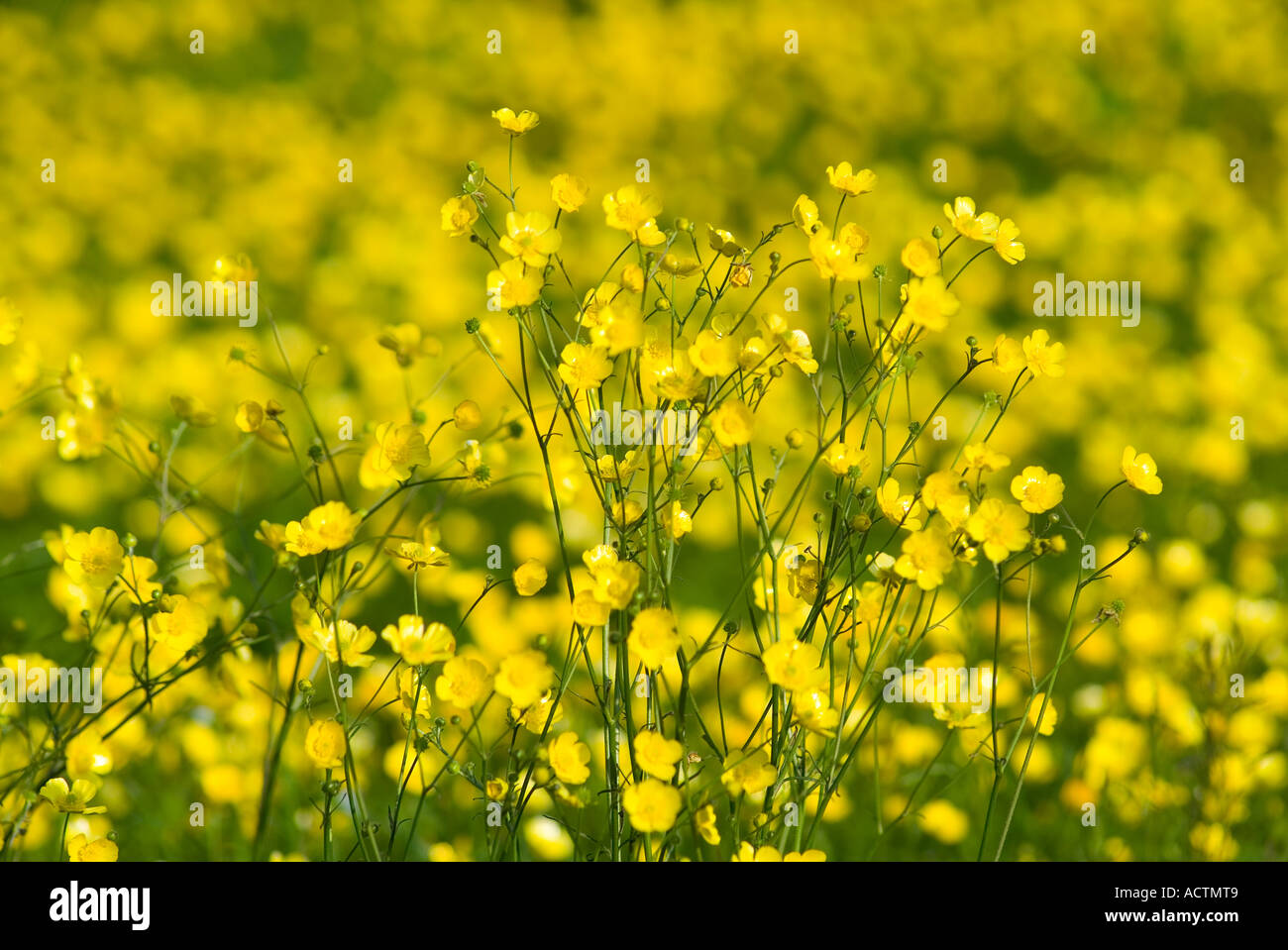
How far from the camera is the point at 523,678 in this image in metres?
1.14

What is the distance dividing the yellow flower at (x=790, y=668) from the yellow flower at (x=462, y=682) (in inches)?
10.9

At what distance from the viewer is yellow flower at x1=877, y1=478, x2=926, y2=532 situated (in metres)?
1.27

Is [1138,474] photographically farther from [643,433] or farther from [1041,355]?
[643,433]

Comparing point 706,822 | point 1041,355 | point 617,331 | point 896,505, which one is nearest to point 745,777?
point 706,822

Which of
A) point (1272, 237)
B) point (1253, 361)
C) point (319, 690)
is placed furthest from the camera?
point (1272, 237)

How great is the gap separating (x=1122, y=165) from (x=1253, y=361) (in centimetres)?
186

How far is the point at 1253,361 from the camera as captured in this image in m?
3.69

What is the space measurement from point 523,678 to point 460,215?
1.53ft

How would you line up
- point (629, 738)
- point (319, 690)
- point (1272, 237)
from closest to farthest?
point (629, 738)
point (319, 690)
point (1272, 237)

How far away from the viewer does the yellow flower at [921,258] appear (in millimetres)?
1224

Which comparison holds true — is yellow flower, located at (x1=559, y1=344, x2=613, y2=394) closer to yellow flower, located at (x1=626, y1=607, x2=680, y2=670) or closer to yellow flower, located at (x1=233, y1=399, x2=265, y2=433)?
yellow flower, located at (x1=626, y1=607, x2=680, y2=670)

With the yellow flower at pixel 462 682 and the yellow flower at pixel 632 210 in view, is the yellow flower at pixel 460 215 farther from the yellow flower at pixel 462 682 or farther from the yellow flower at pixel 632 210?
the yellow flower at pixel 462 682
